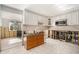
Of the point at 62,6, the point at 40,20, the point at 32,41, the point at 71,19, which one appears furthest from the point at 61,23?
the point at 32,41

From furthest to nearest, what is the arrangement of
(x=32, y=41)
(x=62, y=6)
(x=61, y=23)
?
(x=32, y=41) < (x=61, y=23) < (x=62, y=6)

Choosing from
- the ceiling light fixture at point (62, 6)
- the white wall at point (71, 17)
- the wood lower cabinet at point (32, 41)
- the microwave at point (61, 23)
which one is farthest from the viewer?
the wood lower cabinet at point (32, 41)

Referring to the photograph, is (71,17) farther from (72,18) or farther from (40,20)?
(40,20)

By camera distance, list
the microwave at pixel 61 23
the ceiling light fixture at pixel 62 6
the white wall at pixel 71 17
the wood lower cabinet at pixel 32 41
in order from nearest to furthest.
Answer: the ceiling light fixture at pixel 62 6
the white wall at pixel 71 17
the microwave at pixel 61 23
the wood lower cabinet at pixel 32 41

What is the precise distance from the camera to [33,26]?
7.27 ft

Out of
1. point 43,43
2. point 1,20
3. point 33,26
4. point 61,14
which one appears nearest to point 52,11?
point 61,14

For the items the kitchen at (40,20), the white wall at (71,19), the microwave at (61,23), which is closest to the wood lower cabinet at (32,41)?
the kitchen at (40,20)

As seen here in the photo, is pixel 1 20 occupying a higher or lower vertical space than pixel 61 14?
lower

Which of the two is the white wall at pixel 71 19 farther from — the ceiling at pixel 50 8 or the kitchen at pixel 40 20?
the ceiling at pixel 50 8

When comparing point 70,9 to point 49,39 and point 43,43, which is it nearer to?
point 49,39

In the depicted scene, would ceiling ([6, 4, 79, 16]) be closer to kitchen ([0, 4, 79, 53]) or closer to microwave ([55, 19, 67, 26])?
kitchen ([0, 4, 79, 53])

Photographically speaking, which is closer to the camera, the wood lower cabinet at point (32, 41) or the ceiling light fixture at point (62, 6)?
the ceiling light fixture at point (62, 6)
